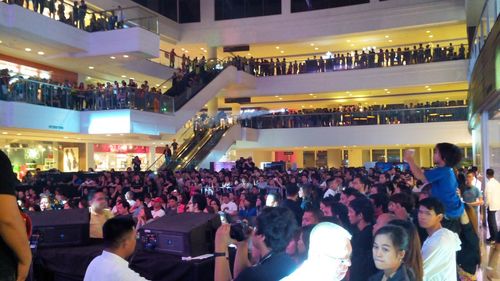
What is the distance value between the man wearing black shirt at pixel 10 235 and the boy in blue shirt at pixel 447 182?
11.8ft

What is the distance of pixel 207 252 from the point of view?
4531mm

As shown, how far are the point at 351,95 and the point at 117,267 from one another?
29317mm

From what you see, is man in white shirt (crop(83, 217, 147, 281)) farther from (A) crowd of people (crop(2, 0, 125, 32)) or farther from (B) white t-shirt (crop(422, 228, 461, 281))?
(A) crowd of people (crop(2, 0, 125, 32))

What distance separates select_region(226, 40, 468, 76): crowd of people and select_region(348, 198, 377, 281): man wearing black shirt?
23.0 m

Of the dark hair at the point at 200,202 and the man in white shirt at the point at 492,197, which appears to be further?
the man in white shirt at the point at 492,197

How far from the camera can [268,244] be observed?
9.29ft

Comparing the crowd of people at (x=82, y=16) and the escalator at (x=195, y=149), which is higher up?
the crowd of people at (x=82, y=16)

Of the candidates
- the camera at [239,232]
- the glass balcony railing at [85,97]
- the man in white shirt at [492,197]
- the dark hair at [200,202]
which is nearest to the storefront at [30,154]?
the glass balcony railing at [85,97]

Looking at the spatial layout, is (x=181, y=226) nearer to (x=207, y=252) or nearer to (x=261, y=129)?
(x=207, y=252)

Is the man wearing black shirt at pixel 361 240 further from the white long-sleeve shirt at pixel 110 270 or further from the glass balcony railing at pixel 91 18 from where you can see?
the glass balcony railing at pixel 91 18

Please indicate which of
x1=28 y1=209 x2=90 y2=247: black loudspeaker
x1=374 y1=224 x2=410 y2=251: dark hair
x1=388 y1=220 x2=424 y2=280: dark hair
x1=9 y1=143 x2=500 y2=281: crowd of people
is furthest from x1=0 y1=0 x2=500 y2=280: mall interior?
x1=374 y1=224 x2=410 y2=251: dark hair

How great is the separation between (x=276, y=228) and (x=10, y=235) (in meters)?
1.36

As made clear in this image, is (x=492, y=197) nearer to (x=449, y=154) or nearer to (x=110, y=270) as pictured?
(x=449, y=154)

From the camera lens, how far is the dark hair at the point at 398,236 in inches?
112
